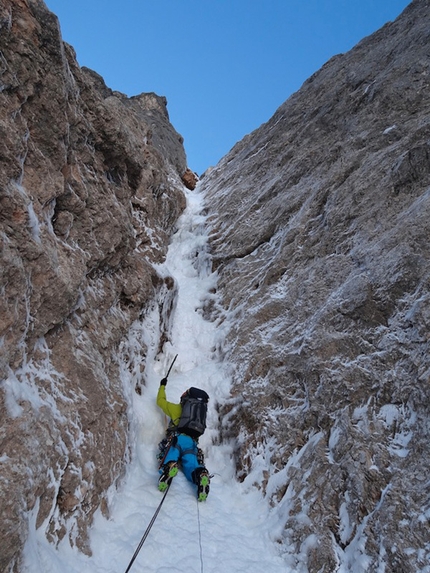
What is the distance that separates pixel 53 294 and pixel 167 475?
3.31 metres

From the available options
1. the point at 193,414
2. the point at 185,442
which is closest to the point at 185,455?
the point at 185,442

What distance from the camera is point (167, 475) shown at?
600cm

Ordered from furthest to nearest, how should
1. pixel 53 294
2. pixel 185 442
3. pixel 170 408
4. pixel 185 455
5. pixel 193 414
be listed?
pixel 170 408
pixel 193 414
pixel 185 442
pixel 185 455
pixel 53 294

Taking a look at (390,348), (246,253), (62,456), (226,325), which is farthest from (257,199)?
(62,456)

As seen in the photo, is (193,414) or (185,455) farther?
(193,414)

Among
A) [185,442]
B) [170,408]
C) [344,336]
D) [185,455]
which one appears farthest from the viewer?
[170,408]

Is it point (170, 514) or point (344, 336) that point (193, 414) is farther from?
point (344, 336)

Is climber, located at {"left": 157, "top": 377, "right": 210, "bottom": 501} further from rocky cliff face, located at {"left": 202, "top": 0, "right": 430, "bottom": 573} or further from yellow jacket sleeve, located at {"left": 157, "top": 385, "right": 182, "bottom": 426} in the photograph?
rocky cliff face, located at {"left": 202, "top": 0, "right": 430, "bottom": 573}

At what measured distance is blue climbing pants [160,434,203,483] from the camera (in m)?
6.32

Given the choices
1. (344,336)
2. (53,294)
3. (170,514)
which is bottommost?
(170,514)

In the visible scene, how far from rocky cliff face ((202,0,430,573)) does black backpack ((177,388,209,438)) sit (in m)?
0.83

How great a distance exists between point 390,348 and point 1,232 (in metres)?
Answer: 5.76

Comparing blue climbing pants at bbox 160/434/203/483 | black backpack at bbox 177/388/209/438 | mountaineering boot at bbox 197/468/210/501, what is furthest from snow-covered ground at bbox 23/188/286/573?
black backpack at bbox 177/388/209/438

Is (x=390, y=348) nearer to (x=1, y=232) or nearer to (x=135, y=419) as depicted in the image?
(x=135, y=419)
